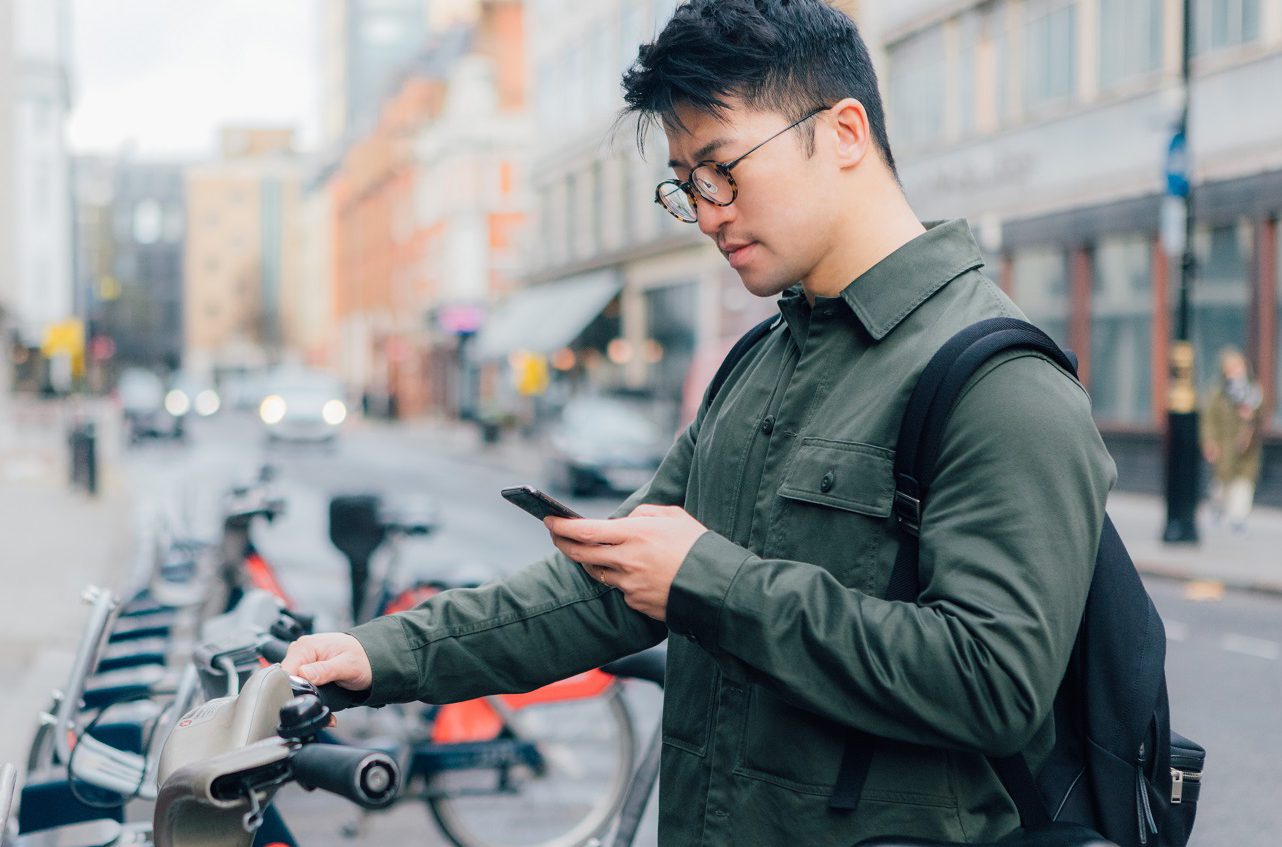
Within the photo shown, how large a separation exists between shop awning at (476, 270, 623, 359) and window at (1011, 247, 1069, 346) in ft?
60.2

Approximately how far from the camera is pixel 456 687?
210cm

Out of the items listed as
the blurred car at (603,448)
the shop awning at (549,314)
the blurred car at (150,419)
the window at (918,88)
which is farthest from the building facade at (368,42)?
the blurred car at (603,448)

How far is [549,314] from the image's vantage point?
43.4m

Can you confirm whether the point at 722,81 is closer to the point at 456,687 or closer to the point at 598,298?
the point at 456,687

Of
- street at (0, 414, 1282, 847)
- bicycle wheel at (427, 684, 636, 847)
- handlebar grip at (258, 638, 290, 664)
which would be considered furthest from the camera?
street at (0, 414, 1282, 847)

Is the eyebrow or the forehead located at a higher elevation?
the forehead

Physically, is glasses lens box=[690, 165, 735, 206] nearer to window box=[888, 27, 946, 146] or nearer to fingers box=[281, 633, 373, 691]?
fingers box=[281, 633, 373, 691]

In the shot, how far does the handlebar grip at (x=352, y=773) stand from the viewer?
1689mm

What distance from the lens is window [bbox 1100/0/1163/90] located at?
63.8ft

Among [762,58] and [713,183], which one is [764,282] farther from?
[762,58]

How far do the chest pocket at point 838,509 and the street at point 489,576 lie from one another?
8.53 ft

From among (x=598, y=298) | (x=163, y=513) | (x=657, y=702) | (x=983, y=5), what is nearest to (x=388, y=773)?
(x=657, y=702)

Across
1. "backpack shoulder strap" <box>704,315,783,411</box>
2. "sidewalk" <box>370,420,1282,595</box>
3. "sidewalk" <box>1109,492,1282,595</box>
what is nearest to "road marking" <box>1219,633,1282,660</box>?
"sidewalk" <box>370,420,1282,595</box>

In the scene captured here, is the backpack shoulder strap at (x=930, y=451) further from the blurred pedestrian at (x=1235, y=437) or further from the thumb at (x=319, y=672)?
the blurred pedestrian at (x=1235, y=437)
